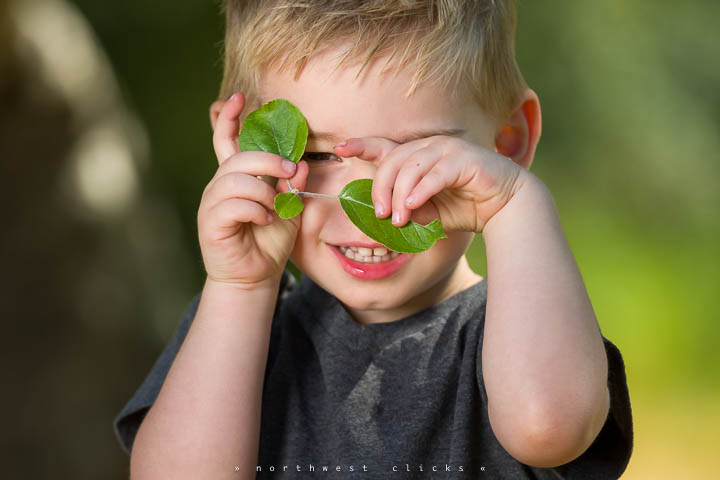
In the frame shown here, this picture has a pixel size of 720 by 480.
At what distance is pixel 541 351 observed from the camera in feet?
3.26

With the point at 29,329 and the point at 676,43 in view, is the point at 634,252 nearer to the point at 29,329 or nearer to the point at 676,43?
the point at 676,43

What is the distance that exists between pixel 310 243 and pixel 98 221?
1.29m

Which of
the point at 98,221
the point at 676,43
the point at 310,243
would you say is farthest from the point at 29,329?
the point at 676,43

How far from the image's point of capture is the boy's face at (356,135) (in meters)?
1.10

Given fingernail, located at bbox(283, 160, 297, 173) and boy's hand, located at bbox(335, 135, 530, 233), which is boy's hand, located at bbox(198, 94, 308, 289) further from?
boy's hand, located at bbox(335, 135, 530, 233)

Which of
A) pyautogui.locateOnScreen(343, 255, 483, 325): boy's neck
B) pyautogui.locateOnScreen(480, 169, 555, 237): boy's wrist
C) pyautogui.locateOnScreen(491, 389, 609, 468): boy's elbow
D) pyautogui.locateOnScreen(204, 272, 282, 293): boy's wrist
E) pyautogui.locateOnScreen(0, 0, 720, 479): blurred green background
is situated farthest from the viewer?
pyautogui.locateOnScreen(0, 0, 720, 479): blurred green background

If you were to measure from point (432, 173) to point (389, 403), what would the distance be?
16.1 inches

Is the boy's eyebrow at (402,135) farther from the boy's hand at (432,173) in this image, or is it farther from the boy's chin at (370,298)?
the boy's chin at (370,298)

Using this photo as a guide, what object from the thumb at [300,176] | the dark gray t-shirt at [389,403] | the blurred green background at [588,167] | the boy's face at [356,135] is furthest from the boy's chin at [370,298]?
the blurred green background at [588,167]

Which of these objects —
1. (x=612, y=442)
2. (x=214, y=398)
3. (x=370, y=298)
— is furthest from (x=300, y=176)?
(x=612, y=442)

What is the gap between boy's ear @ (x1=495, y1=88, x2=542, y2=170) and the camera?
1.38m

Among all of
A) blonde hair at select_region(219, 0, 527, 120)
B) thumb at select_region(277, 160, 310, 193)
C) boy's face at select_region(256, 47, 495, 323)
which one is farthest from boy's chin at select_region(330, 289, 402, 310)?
blonde hair at select_region(219, 0, 527, 120)

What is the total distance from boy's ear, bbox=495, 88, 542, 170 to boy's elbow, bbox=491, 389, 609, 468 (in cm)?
51

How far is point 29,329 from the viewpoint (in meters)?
2.12
